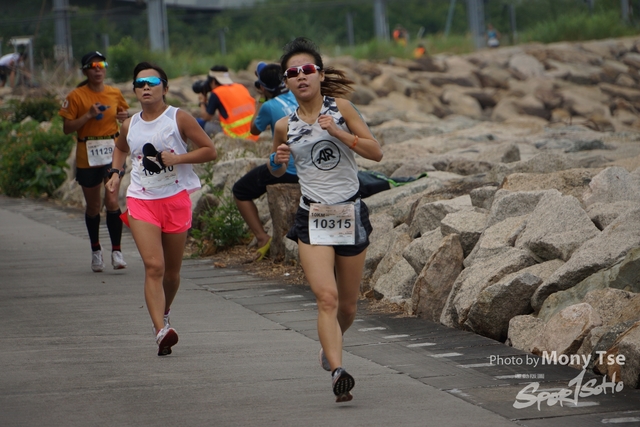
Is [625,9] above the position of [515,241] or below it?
above

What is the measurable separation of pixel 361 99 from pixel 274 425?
80.1 ft

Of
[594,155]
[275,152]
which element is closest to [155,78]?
[275,152]

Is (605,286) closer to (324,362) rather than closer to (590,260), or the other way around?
(590,260)

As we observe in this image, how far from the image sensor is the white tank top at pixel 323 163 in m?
5.87

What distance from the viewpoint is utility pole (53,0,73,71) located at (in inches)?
1045

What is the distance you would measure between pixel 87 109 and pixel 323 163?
486 cm

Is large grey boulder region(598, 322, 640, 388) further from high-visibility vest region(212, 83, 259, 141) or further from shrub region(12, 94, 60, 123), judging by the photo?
shrub region(12, 94, 60, 123)

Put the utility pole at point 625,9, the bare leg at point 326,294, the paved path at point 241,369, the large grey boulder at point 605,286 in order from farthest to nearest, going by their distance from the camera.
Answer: the utility pole at point 625,9 → the large grey boulder at point 605,286 → the bare leg at point 326,294 → the paved path at point 241,369

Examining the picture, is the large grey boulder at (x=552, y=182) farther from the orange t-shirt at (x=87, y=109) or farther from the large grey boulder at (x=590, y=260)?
the orange t-shirt at (x=87, y=109)

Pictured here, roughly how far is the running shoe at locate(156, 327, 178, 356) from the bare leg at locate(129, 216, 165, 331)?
0.09 m

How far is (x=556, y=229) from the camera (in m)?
7.68

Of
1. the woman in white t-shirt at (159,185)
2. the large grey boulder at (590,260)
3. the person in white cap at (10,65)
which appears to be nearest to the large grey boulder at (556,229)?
the large grey boulder at (590,260)

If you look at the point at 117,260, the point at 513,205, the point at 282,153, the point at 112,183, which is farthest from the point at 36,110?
the point at 282,153

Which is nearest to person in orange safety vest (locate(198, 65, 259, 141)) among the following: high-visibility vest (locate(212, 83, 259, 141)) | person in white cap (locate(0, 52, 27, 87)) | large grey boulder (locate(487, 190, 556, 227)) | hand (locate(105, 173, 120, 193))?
high-visibility vest (locate(212, 83, 259, 141))
